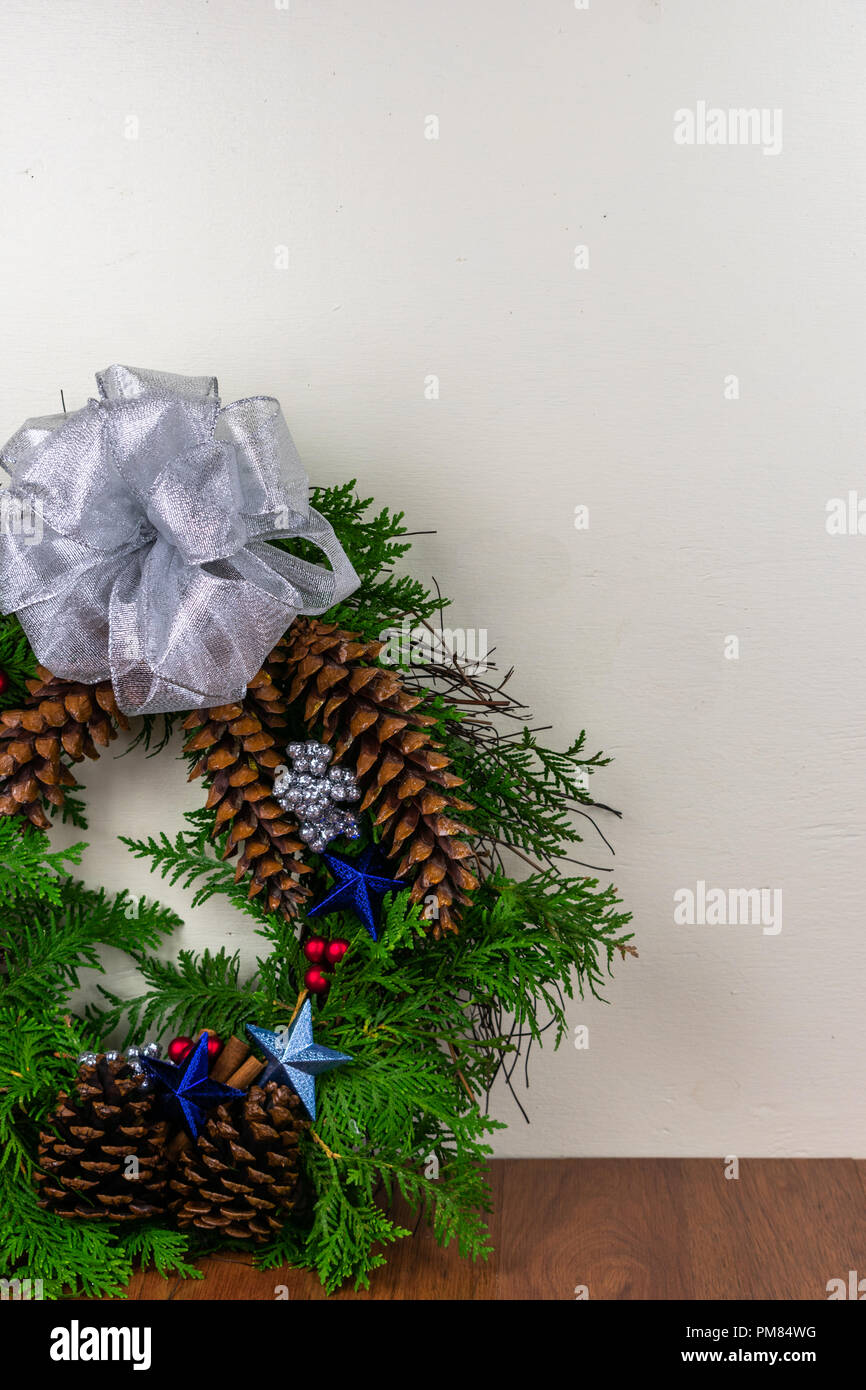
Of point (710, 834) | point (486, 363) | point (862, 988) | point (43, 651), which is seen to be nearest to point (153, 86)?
point (486, 363)

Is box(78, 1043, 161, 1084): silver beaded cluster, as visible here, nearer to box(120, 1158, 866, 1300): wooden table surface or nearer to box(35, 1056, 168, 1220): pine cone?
box(35, 1056, 168, 1220): pine cone

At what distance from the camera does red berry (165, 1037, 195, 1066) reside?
846 mm

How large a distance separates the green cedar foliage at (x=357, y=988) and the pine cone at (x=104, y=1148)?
2 centimetres

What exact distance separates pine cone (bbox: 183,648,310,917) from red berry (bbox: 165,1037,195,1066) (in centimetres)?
13

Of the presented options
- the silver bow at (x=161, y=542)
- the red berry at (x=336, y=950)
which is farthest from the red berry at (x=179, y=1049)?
the silver bow at (x=161, y=542)

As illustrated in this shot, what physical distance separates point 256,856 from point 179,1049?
0.17 metres

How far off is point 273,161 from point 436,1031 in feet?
2.17

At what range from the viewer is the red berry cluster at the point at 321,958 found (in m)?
0.84

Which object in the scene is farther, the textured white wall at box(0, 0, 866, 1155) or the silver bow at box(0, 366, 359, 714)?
the textured white wall at box(0, 0, 866, 1155)

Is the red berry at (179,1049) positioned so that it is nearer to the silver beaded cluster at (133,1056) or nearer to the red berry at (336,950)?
the silver beaded cluster at (133,1056)

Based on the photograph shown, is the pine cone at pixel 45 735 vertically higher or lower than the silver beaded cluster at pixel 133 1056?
higher

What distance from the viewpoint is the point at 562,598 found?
91 cm

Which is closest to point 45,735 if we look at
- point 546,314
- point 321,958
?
point 321,958

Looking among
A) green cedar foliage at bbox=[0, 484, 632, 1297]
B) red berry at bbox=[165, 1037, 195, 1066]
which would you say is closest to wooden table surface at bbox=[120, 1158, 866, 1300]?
green cedar foliage at bbox=[0, 484, 632, 1297]
